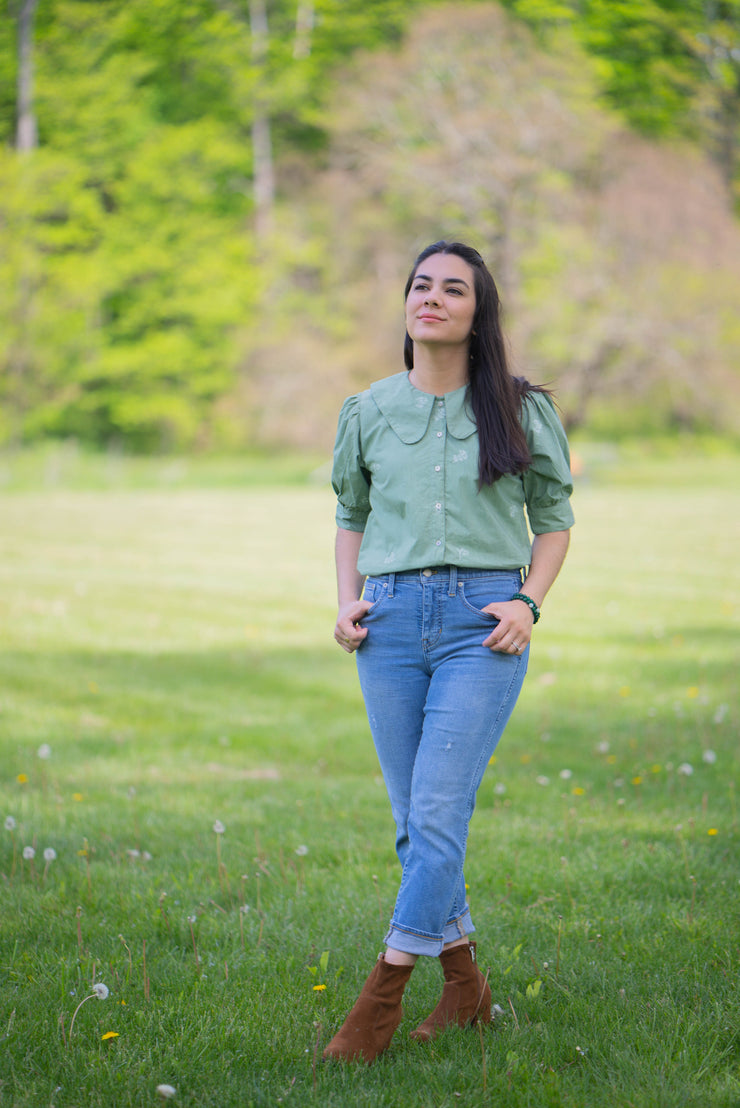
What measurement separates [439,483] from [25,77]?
43.5 meters

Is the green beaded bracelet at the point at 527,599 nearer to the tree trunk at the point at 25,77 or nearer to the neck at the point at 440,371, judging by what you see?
the neck at the point at 440,371

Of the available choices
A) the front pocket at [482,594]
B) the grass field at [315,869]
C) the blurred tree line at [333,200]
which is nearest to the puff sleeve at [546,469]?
the front pocket at [482,594]

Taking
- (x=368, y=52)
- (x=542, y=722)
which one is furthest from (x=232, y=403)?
(x=542, y=722)

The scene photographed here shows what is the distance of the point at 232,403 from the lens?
1758 inches

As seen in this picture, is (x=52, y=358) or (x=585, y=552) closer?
(x=585, y=552)

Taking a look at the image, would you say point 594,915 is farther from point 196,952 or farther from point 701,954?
point 196,952

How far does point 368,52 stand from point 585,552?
113ft

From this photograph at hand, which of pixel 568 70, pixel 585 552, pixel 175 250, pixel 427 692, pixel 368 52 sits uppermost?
pixel 368 52

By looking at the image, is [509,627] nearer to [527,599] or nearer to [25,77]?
[527,599]

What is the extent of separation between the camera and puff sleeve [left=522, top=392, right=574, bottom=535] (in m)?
3.34

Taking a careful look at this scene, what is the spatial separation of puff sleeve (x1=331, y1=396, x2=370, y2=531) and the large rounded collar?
0.11 m

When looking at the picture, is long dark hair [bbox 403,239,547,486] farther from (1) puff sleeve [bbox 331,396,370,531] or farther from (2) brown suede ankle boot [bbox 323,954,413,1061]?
(2) brown suede ankle boot [bbox 323,954,413,1061]

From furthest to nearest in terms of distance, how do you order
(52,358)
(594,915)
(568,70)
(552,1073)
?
(52,358), (568,70), (594,915), (552,1073)

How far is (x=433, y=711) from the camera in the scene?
318 centimetres
